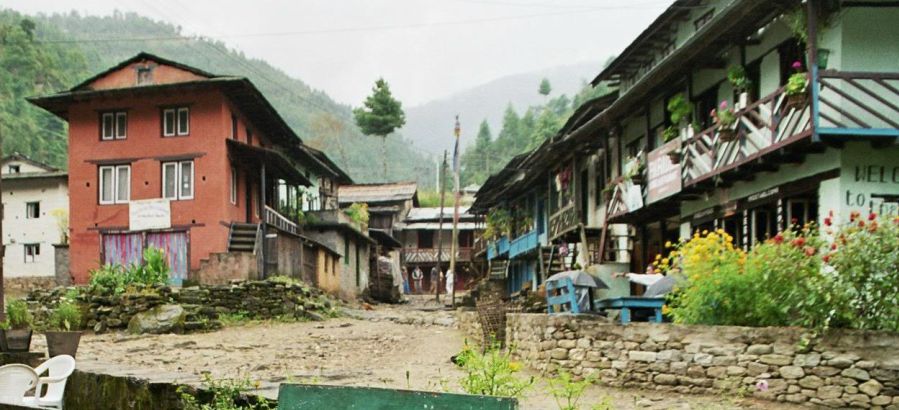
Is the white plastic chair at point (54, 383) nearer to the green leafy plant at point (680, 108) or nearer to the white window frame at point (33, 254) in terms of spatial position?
the green leafy plant at point (680, 108)

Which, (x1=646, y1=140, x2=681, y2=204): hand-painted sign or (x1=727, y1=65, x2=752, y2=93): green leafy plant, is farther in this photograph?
(x1=646, y1=140, x2=681, y2=204): hand-painted sign

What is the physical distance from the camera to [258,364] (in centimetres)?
1519

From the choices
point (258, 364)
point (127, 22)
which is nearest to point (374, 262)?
point (258, 364)

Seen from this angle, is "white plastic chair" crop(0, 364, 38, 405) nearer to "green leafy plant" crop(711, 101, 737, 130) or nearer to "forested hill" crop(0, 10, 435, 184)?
"green leafy plant" crop(711, 101, 737, 130)

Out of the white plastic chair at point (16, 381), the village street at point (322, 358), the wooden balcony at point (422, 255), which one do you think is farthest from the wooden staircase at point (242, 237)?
the wooden balcony at point (422, 255)

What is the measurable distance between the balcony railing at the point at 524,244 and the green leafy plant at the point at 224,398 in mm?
26184

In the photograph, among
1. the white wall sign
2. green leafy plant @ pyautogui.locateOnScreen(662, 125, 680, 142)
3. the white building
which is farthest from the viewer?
the white building

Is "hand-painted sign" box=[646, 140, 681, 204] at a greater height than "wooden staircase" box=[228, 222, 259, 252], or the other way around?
"hand-painted sign" box=[646, 140, 681, 204]

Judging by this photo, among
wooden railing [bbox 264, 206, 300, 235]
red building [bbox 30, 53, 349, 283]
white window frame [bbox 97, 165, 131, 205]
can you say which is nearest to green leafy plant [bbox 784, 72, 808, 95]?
red building [bbox 30, 53, 349, 283]

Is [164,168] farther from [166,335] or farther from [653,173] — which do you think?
[653,173]

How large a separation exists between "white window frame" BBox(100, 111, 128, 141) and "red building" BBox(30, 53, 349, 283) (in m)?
0.03

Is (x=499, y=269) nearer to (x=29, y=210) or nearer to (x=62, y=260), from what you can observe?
(x=62, y=260)

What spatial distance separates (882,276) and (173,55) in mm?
154114

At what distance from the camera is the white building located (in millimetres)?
40531
